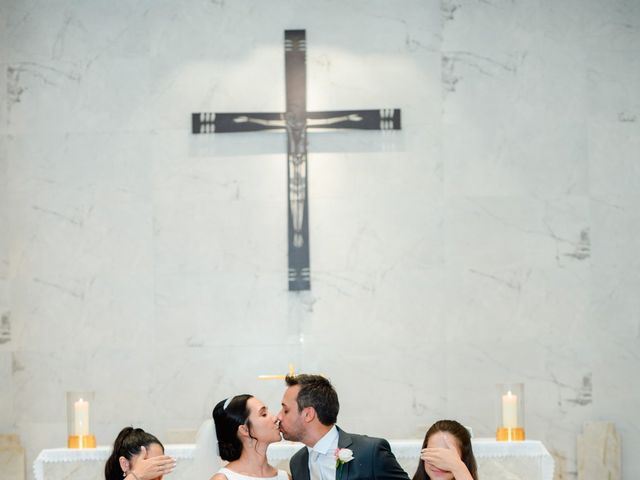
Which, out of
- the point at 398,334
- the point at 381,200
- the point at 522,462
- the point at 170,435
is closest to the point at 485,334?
the point at 398,334

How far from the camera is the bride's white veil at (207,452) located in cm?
484


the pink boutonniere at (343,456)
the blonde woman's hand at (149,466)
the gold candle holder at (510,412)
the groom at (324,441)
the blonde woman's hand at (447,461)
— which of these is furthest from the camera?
the gold candle holder at (510,412)

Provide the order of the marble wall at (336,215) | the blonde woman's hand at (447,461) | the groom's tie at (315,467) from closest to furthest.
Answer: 1. the blonde woman's hand at (447,461)
2. the groom's tie at (315,467)
3. the marble wall at (336,215)

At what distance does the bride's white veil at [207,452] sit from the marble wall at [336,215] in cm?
227

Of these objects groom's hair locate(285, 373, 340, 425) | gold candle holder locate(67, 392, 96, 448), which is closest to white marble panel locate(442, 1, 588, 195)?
groom's hair locate(285, 373, 340, 425)

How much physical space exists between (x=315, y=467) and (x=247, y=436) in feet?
1.24

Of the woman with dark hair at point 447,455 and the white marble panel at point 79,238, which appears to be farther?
the white marble panel at point 79,238

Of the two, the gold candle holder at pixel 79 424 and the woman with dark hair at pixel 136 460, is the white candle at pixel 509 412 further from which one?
the gold candle holder at pixel 79 424

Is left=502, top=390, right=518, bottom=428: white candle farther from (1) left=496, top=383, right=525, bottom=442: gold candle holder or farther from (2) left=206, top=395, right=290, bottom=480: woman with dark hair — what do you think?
(2) left=206, top=395, right=290, bottom=480: woman with dark hair

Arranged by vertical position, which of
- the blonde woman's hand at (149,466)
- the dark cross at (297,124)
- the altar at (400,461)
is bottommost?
the altar at (400,461)

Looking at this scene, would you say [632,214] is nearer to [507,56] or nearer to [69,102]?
[507,56]

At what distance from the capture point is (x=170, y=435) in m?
7.03

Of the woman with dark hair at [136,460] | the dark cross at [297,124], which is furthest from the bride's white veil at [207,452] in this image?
the dark cross at [297,124]

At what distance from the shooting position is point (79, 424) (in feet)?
20.0
